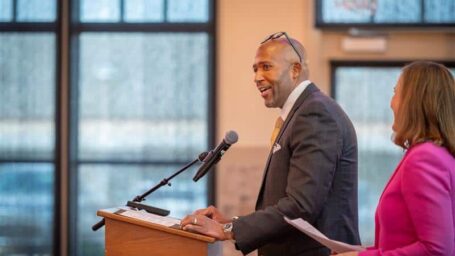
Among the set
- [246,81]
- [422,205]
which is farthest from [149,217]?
[246,81]

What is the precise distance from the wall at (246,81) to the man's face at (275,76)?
7.81 ft

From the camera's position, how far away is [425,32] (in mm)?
5031

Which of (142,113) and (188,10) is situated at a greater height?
(188,10)

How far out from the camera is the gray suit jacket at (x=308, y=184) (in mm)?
2189

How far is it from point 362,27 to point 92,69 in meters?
1.99

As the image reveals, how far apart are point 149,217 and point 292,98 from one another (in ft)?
2.13

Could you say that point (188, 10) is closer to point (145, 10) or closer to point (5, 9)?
point (145, 10)

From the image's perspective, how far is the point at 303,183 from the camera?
218 cm

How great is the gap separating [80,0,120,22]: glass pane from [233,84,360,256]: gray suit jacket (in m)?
3.03

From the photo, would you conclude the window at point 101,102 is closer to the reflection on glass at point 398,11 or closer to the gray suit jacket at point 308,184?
the reflection on glass at point 398,11

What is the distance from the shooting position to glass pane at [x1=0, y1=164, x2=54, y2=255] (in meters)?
5.21

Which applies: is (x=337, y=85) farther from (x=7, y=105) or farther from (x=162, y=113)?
(x=7, y=105)

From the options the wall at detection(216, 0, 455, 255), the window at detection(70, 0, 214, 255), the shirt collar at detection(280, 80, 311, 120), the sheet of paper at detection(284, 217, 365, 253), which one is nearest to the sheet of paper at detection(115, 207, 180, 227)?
the sheet of paper at detection(284, 217, 365, 253)

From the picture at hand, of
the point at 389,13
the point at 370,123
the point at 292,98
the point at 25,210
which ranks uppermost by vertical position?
the point at 389,13
